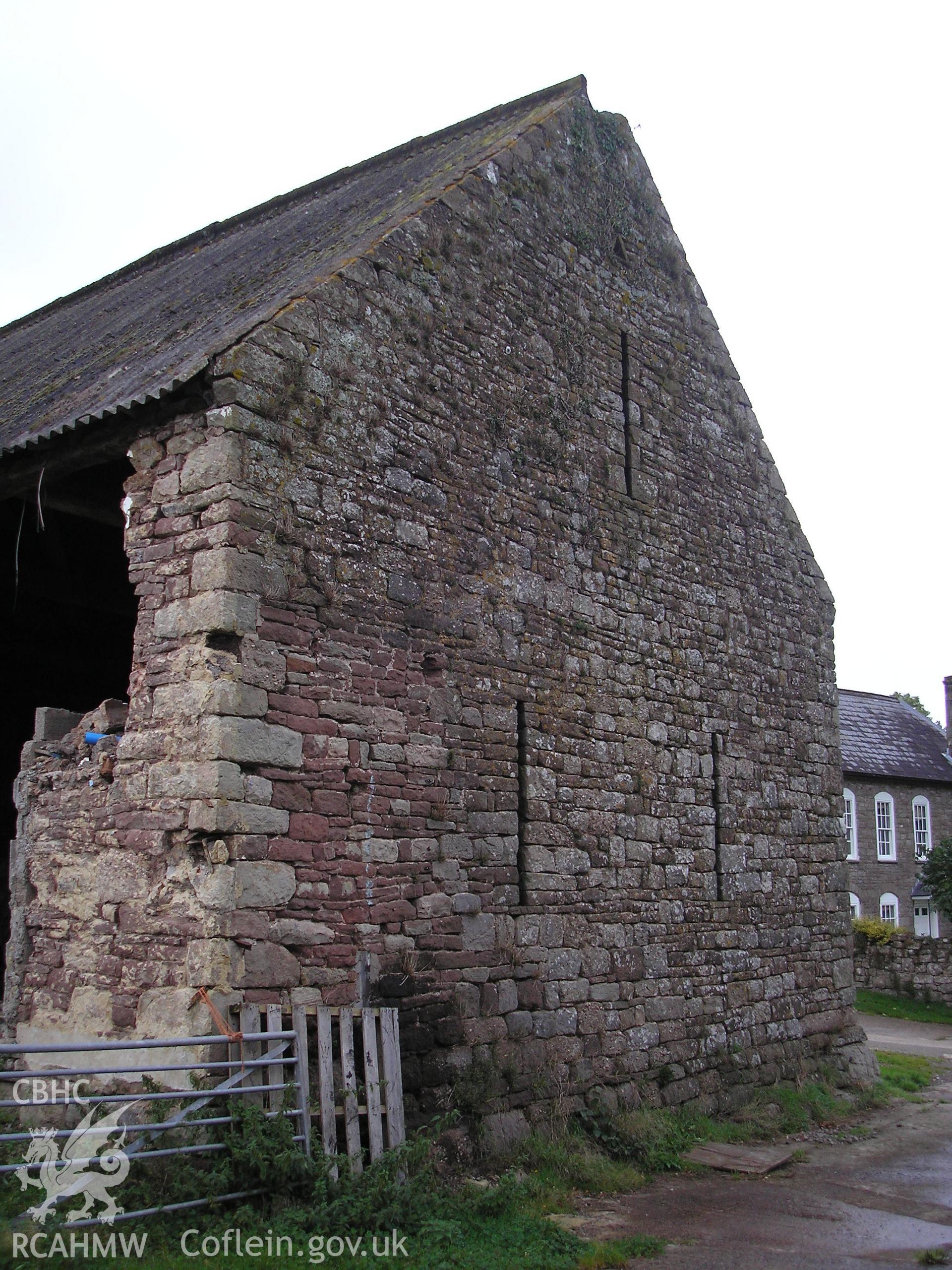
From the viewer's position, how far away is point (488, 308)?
880cm

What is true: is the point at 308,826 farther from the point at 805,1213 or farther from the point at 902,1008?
the point at 902,1008

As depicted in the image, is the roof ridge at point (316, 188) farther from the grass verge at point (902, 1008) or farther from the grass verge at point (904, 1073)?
the grass verge at point (902, 1008)

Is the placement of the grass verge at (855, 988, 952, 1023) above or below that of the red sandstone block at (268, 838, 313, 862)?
below

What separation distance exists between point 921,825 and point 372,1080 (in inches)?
1066

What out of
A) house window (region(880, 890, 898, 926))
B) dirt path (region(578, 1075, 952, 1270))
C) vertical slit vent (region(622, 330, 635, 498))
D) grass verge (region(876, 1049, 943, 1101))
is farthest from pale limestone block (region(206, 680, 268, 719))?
house window (region(880, 890, 898, 926))

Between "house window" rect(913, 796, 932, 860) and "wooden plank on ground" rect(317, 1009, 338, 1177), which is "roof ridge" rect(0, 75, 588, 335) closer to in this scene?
"wooden plank on ground" rect(317, 1009, 338, 1177)

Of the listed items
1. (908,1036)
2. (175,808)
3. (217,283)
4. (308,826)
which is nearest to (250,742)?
(175,808)

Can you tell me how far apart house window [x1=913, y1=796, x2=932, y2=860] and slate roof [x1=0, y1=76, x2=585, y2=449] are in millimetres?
24052

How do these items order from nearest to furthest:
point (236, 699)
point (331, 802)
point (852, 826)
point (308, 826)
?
point (236, 699), point (308, 826), point (331, 802), point (852, 826)

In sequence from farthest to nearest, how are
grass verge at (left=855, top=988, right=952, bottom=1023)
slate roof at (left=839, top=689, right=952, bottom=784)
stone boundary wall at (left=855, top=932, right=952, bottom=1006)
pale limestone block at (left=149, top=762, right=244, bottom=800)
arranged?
slate roof at (left=839, top=689, right=952, bottom=784) → stone boundary wall at (left=855, top=932, right=952, bottom=1006) → grass verge at (left=855, top=988, right=952, bottom=1023) → pale limestone block at (left=149, top=762, right=244, bottom=800)

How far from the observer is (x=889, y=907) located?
1163 inches

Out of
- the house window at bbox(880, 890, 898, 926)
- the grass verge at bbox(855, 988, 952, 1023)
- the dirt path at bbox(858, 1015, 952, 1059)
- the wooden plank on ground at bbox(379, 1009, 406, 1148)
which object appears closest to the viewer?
the wooden plank on ground at bbox(379, 1009, 406, 1148)

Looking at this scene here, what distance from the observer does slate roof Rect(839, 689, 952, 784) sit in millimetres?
29094

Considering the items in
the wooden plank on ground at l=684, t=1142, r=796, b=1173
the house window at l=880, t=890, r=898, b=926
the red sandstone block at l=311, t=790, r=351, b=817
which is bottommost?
the house window at l=880, t=890, r=898, b=926
